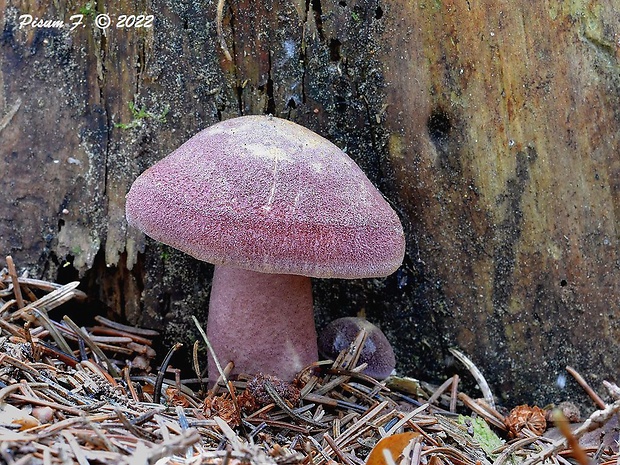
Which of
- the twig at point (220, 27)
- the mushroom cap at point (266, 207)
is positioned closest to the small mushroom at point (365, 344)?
the mushroom cap at point (266, 207)

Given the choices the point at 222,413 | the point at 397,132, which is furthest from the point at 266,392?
the point at 397,132

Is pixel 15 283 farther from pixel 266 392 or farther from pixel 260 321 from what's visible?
pixel 266 392

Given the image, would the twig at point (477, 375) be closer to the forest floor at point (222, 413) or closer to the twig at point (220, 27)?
the forest floor at point (222, 413)

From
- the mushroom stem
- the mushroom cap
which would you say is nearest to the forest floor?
the mushroom stem

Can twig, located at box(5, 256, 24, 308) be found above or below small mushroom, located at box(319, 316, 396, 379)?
above

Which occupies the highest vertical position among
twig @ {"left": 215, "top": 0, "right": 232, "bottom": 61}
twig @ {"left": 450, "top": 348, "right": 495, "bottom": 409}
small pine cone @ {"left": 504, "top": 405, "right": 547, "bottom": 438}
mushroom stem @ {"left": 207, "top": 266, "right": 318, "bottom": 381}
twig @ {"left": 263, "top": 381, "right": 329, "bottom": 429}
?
twig @ {"left": 215, "top": 0, "right": 232, "bottom": 61}

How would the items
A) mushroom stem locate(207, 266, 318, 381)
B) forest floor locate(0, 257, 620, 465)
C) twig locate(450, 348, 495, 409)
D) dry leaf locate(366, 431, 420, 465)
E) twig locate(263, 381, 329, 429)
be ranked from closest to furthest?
forest floor locate(0, 257, 620, 465) → dry leaf locate(366, 431, 420, 465) → twig locate(263, 381, 329, 429) → mushroom stem locate(207, 266, 318, 381) → twig locate(450, 348, 495, 409)

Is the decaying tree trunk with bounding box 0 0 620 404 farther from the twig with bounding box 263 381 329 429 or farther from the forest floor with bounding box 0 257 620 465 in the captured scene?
the twig with bounding box 263 381 329 429
